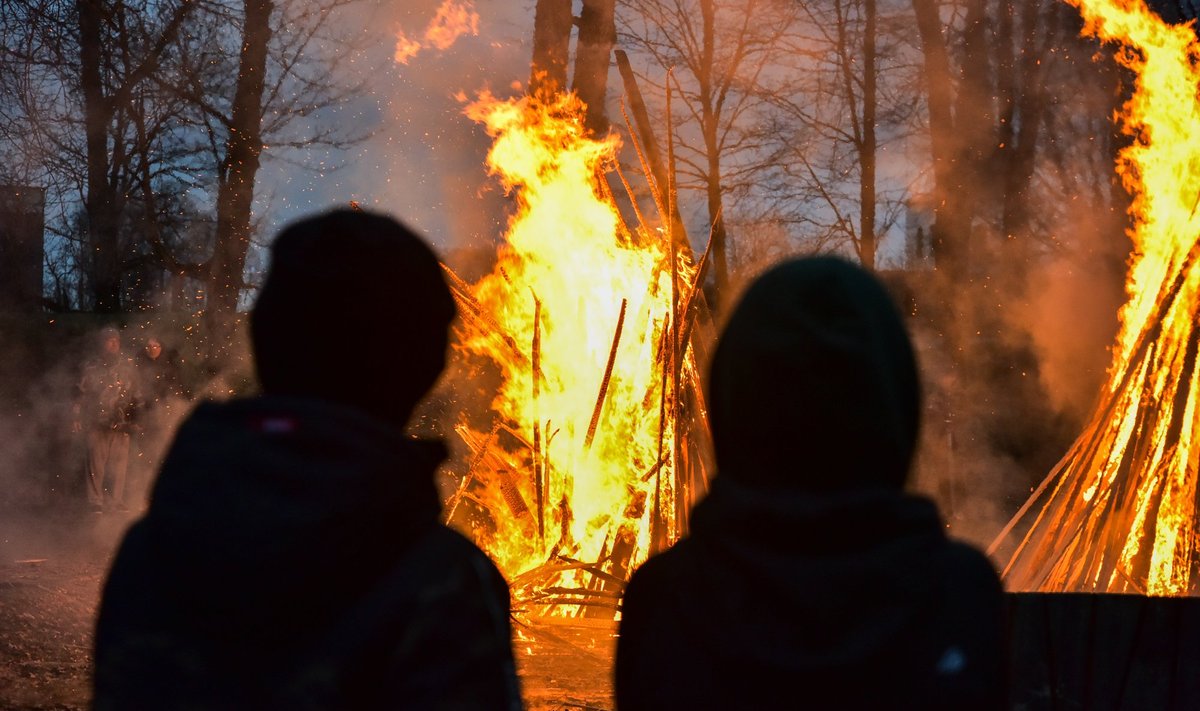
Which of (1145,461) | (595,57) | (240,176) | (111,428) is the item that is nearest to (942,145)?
→ (595,57)

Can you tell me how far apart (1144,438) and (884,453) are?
4.62m

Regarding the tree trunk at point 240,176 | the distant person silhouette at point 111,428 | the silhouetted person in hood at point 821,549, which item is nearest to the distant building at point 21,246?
the distant person silhouette at point 111,428

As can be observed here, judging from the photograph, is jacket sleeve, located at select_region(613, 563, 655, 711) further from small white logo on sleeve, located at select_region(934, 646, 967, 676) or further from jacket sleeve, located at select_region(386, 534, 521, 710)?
small white logo on sleeve, located at select_region(934, 646, 967, 676)

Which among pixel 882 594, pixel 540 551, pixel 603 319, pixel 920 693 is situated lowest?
pixel 540 551

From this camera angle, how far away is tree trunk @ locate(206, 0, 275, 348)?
14.0 meters

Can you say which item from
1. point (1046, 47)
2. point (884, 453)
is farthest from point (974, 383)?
point (884, 453)

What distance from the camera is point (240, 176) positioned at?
14.6 metres

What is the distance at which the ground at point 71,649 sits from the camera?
4785 mm

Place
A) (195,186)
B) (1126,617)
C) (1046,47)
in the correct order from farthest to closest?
(195,186), (1046,47), (1126,617)

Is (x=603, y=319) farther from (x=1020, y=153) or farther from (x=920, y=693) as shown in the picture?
(x=1020, y=153)

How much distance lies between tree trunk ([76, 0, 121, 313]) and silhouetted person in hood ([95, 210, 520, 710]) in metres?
14.0

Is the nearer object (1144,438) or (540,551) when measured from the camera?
(1144,438)

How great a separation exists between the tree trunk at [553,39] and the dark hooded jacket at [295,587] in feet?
24.1

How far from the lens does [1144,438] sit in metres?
5.28
